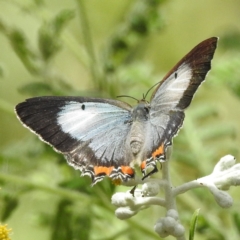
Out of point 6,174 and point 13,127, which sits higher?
point 13,127

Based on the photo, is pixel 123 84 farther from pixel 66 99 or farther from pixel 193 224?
pixel 193 224

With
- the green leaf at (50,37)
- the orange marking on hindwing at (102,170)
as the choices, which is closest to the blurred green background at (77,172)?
the green leaf at (50,37)

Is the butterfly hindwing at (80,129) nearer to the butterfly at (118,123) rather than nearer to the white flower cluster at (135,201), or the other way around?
the butterfly at (118,123)

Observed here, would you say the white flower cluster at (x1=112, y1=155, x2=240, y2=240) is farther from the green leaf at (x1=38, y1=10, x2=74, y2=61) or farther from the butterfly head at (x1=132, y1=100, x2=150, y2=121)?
the green leaf at (x1=38, y1=10, x2=74, y2=61)

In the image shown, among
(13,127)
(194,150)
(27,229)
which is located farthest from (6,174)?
(13,127)

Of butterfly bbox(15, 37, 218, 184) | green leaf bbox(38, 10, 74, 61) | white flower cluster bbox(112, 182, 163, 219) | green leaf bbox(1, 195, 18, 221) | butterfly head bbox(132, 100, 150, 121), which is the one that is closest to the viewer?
white flower cluster bbox(112, 182, 163, 219)

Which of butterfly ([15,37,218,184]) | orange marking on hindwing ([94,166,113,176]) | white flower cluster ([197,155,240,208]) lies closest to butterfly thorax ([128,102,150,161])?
butterfly ([15,37,218,184])
